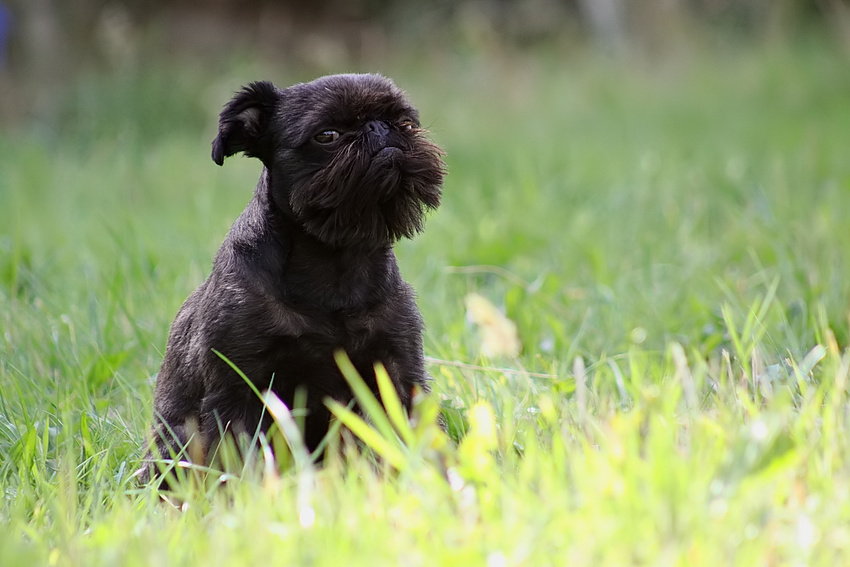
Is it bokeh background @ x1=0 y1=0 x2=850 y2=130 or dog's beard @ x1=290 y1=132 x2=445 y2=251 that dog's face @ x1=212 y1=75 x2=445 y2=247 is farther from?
bokeh background @ x1=0 y1=0 x2=850 y2=130

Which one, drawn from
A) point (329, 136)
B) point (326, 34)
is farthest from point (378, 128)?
point (326, 34)

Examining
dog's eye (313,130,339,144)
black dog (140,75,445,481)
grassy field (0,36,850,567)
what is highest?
dog's eye (313,130,339,144)

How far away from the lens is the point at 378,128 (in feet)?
10.6

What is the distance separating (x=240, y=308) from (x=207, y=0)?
558 inches

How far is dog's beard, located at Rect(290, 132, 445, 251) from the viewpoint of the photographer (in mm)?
3127

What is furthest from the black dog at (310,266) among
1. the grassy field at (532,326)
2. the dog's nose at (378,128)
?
the grassy field at (532,326)

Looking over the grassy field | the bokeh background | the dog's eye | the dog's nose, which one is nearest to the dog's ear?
the dog's eye

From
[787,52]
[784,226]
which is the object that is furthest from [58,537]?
[787,52]

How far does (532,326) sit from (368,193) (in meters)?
1.51

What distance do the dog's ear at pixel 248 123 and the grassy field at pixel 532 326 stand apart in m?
0.99

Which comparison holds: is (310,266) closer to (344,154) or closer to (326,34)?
(344,154)

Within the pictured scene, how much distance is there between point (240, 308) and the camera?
3.13 meters

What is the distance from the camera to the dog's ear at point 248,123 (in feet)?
11.0

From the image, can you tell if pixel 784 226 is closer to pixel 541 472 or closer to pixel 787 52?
pixel 541 472
